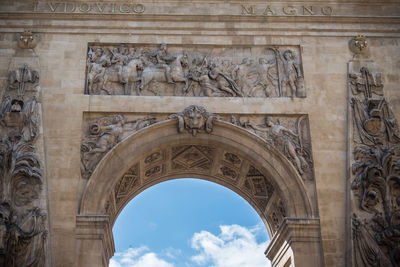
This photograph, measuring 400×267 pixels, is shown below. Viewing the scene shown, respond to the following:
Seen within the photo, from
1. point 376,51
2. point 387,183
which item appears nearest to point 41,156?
point 387,183

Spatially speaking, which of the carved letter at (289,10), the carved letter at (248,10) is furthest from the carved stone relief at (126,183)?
the carved letter at (289,10)

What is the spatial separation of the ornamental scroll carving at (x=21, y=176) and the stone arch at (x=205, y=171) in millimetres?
1134

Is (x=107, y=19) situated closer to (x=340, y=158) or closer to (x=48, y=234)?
(x=48, y=234)

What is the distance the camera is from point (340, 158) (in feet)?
47.9

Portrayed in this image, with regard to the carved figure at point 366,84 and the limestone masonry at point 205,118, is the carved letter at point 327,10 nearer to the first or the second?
the limestone masonry at point 205,118

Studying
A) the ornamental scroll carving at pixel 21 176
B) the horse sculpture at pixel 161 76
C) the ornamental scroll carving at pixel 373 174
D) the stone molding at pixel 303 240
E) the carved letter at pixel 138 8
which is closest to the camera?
the ornamental scroll carving at pixel 21 176

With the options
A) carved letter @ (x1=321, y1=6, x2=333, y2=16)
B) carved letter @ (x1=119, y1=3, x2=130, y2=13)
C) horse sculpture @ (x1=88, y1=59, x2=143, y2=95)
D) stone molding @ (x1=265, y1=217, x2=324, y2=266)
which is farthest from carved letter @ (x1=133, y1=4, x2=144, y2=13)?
stone molding @ (x1=265, y1=217, x2=324, y2=266)

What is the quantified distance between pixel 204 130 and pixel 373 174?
4731mm

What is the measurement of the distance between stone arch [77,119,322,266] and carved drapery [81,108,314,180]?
20cm

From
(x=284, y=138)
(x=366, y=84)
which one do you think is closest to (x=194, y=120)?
(x=284, y=138)

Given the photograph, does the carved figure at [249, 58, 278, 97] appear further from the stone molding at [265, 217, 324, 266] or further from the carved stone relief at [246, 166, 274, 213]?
the stone molding at [265, 217, 324, 266]

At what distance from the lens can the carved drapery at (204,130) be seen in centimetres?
1433

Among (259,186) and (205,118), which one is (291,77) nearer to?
(205,118)

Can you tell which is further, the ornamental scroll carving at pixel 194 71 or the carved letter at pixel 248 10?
the carved letter at pixel 248 10
